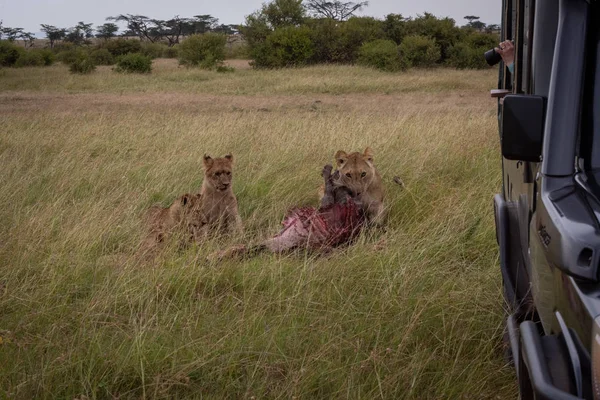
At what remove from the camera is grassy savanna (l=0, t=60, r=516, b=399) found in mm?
2906

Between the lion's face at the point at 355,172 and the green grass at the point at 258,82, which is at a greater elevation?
the lion's face at the point at 355,172

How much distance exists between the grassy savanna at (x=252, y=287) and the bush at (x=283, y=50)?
65.5 feet

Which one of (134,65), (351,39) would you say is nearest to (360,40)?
(351,39)

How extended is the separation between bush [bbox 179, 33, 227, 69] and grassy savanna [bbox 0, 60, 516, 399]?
21.1 metres

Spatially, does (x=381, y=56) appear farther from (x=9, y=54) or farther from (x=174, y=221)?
(x=174, y=221)

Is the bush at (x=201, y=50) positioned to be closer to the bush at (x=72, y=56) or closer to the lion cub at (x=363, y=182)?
the bush at (x=72, y=56)

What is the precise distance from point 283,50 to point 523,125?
85.8 ft

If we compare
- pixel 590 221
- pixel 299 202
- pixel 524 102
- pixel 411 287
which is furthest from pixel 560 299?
pixel 299 202

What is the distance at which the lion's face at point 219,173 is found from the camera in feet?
18.2

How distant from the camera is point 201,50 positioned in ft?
96.6

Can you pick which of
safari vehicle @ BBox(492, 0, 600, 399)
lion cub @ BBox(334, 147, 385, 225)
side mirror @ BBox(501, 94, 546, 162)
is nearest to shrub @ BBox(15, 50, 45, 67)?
lion cub @ BBox(334, 147, 385, 225)

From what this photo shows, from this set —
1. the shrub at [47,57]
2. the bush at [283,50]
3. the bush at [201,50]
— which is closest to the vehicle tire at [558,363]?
the bush at [283,50]

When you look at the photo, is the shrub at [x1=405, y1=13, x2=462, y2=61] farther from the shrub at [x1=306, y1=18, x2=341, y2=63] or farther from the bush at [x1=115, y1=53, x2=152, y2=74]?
the bush at [x1=115, y1=53, x2=152, y2=74]

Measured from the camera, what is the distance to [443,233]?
15.2 ft
